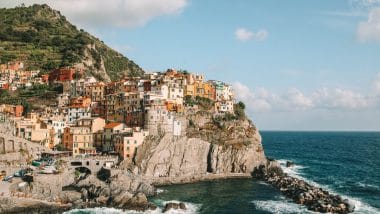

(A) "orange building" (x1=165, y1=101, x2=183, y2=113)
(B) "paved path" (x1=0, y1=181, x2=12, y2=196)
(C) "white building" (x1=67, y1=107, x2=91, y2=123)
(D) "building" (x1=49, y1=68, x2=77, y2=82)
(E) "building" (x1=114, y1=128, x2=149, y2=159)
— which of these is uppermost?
(D) "building" (x1=49, y1=68, x2=77, y2=82)

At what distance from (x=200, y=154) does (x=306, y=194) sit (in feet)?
96.3

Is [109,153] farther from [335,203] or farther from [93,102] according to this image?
[335,203]

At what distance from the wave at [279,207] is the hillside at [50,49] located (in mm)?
92268

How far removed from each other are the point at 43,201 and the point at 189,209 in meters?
24.0

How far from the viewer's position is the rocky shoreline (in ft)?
250

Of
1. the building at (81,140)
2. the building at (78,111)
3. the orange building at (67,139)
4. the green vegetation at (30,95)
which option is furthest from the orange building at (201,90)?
the green vegetation at (30,95)

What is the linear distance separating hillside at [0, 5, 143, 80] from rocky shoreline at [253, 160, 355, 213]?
7810 cm

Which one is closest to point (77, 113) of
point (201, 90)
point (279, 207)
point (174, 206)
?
point (201, 90)

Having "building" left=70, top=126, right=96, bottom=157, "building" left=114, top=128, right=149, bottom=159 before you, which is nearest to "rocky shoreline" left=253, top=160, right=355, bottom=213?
"building" left=114, top=128, right=149, bottom=159

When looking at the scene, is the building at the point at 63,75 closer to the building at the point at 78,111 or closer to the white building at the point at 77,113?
the building at the point at 78,111

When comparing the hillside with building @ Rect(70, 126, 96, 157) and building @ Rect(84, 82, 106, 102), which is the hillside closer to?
building @ Rect(84, 82, 106, 102)

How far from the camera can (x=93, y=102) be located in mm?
124250

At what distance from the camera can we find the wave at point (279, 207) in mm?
75938

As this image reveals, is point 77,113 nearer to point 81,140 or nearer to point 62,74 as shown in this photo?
point 81,140
